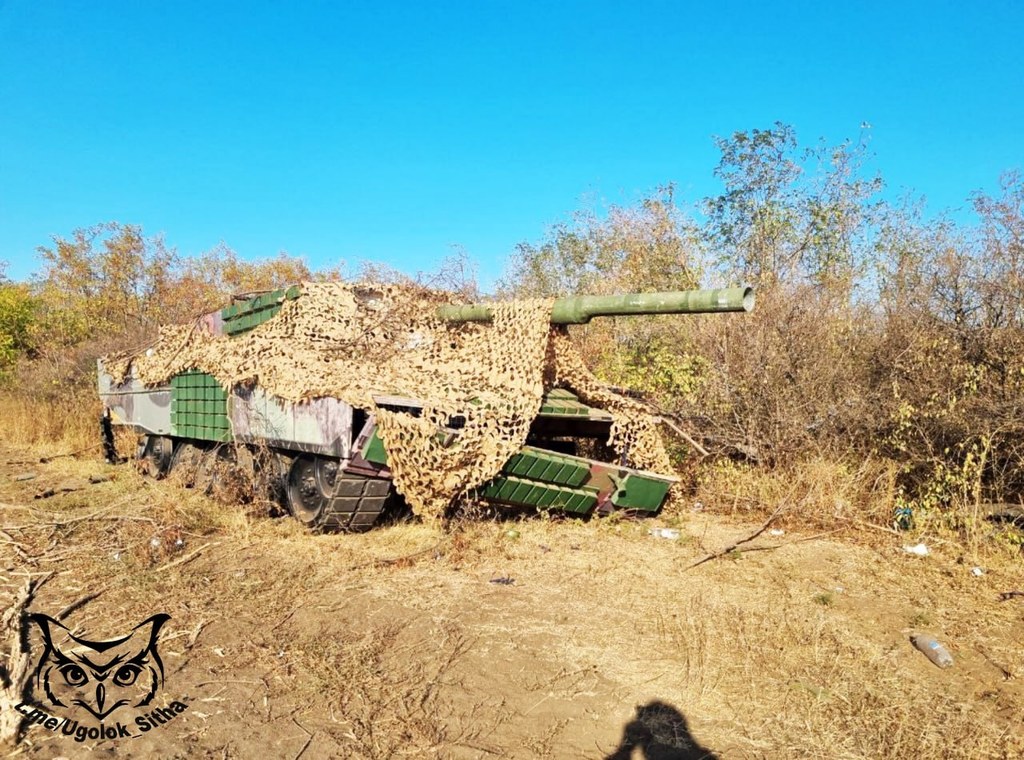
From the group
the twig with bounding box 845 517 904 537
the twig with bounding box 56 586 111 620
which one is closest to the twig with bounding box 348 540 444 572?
the twig with bounding box 56 586 111 620

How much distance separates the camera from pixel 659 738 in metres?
3.29

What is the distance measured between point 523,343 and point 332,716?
152 inches

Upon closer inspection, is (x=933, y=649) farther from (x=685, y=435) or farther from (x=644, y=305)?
(x=685, y=435)

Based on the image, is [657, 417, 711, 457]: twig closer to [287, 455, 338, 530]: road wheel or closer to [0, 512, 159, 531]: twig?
[287, 455, 338, 530]: road wheel

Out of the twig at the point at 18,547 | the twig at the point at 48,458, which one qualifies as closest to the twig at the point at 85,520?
the twig at the point at 18,547

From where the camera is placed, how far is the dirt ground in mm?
3279

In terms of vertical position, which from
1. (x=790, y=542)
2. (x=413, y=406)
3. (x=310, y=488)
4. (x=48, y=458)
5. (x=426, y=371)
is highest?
(x=426, y=371)

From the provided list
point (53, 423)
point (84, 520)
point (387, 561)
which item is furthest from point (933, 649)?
point (53, 423)

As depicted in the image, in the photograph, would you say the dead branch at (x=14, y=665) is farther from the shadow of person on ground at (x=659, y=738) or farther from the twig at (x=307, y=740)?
the shadow of person on ground at (x=659, y=738)

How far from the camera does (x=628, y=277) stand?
565 inches

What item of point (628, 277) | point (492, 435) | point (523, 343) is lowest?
point (492, 435)

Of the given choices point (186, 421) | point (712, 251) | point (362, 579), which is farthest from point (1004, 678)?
point (712, 251)

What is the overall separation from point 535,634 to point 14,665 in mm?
2634

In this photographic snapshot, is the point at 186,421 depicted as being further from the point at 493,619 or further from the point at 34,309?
the point at 34,309
